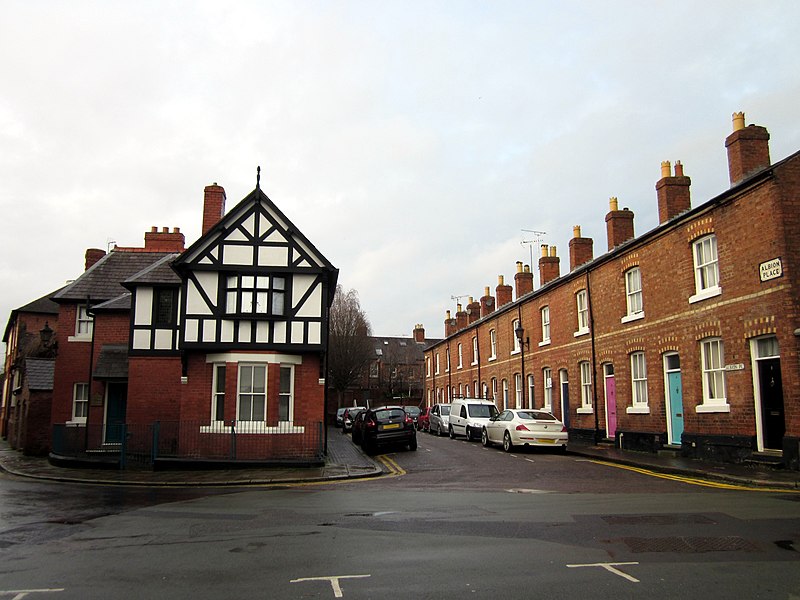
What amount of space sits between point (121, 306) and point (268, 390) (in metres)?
8.97

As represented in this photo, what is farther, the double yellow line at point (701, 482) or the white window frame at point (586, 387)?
the white window frame at point (586, 387)

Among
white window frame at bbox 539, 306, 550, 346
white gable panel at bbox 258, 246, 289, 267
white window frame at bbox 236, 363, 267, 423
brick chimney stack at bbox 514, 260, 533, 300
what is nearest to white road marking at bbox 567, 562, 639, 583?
white window frame at bbox 236, 363, 267, 423

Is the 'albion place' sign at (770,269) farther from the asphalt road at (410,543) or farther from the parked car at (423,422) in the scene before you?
the parked car at (423,422)

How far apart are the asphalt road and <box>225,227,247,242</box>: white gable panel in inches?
343

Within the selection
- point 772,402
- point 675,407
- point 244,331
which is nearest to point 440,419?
A: point 675,407

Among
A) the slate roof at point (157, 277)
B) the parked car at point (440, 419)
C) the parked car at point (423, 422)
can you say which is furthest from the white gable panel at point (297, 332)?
the parked car at point (423, 422)

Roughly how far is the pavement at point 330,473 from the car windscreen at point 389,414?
294cm

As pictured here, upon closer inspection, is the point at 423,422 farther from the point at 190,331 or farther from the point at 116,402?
the point at 190,331

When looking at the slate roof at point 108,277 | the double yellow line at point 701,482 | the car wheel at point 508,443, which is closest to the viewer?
the double yellow line at point 701,482

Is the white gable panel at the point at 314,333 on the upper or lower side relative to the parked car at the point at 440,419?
upper

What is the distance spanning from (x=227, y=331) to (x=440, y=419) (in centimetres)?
1681

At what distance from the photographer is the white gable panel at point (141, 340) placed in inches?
854

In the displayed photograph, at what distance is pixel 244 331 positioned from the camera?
769 inches

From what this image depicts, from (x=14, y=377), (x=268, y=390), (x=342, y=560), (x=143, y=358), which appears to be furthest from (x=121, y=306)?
(x=342, y=560)
